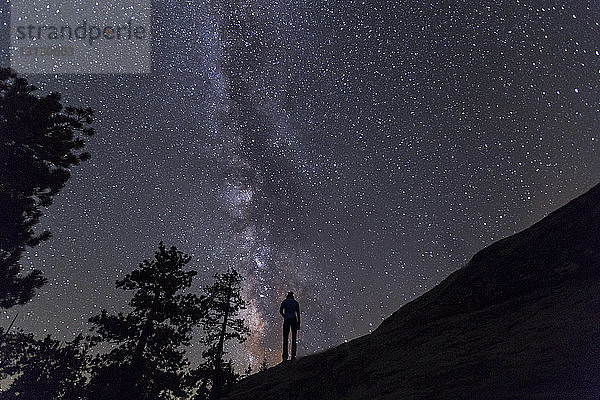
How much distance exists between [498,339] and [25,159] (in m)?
17.4

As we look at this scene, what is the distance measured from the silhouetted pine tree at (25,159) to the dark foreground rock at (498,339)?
11.6 metres

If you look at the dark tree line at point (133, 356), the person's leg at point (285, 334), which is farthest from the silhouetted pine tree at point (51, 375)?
the person's leg at point (285, 334)

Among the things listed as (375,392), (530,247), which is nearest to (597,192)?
(530,247)

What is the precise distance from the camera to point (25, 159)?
53.1 ft

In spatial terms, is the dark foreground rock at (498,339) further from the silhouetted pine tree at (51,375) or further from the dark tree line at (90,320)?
the silhouetted pine tree at (51,375)

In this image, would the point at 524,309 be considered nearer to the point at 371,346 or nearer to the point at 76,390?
the point at 371,346

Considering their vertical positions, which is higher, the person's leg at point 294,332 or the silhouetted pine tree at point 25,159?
the silhouetted pine tree at point 25,159

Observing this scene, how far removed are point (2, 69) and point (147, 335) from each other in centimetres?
1492

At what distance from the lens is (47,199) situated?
56.0 feet

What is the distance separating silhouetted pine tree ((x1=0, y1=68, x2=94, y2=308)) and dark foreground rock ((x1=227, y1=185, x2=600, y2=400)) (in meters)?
11.6

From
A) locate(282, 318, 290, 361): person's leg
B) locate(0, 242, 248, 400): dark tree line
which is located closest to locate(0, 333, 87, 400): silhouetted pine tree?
locate(0, 242, 248, 400): dark tree line

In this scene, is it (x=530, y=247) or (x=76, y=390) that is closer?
(x=530, y=247)

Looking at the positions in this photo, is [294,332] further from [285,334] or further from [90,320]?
[90,320]

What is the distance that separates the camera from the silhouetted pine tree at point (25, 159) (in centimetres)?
1595
